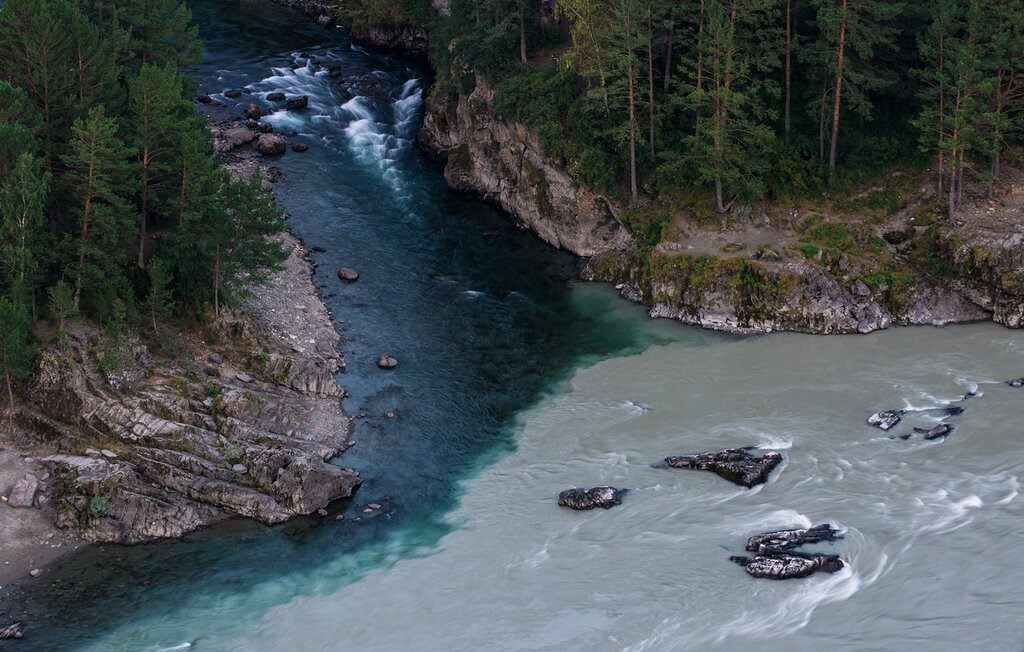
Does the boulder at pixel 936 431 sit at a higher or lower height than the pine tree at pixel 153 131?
lower

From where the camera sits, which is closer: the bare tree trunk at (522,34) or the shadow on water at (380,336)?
the shadow on water at (380,336)

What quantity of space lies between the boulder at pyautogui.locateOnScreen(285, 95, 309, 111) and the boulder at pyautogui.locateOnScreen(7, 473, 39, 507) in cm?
4840

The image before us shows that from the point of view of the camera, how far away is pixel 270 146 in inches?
3450

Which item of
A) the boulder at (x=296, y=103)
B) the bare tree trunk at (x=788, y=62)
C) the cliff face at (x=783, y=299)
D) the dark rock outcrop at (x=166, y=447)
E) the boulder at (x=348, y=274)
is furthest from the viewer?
the boulder at (x=296, y=103)

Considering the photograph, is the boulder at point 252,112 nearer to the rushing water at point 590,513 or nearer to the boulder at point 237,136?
the boulder at point 237,136

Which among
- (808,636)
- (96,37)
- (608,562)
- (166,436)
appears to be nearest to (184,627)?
(166,436)

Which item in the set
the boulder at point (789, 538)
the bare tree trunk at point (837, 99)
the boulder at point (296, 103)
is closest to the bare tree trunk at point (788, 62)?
the bare tree trunk at point (837, 99)

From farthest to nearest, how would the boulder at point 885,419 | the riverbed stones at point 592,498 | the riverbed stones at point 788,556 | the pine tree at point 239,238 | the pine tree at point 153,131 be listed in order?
1. the pine tree at point 239,238
2. the pine tree at point 153,131
3. the boulder at point 885,419
4. the riverbed stones at point 592,498
5. the riverbed stones at point 788,556

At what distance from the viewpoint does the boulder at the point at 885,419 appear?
185ft

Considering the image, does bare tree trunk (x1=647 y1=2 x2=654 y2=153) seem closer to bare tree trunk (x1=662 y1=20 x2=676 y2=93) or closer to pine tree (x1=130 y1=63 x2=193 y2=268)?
bare tree trunk (x1=662 y1=20 x2=676 y2=93)

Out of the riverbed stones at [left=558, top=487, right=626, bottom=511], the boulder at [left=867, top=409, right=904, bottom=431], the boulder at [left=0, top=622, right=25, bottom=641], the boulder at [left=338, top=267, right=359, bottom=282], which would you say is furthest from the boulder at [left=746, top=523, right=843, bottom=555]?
the boulder at [left=338, top=267, right=359, bottom=282]

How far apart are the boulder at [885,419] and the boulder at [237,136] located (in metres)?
52.1

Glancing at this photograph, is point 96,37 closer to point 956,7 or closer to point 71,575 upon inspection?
point 71,575

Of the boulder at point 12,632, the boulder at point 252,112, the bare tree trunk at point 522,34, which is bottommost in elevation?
the boulder at point 12,632
